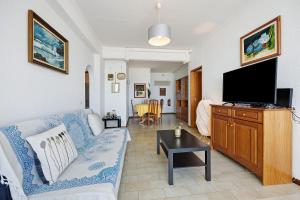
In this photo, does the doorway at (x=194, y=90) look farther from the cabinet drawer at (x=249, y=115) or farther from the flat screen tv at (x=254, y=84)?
the cabinet drawer at (x=249, y=115)

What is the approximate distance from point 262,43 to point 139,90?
19.7 feet

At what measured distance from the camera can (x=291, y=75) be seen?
6.44 ft

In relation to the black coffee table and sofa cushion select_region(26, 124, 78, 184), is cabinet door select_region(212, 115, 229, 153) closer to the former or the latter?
the black coffee table

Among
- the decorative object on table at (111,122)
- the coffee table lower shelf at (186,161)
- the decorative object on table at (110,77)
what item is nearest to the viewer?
the coffee table lower shelf at (186,161)

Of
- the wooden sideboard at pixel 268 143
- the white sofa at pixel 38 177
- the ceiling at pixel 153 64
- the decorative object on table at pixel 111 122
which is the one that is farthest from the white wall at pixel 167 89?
the white sofa at pixel 38 177

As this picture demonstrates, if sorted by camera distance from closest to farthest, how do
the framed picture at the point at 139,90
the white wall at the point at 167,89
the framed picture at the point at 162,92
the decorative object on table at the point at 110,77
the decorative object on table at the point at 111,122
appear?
the decorative object on table at the point at 111,122
the decorative object on table at the point at 110,77
the framed picture at the point at 139,90
the white wall at the point at 167,89
the framed picture at the point at 162,92

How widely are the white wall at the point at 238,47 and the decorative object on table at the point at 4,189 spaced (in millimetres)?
2842

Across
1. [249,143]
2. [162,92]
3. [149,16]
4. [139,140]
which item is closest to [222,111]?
[249,143]

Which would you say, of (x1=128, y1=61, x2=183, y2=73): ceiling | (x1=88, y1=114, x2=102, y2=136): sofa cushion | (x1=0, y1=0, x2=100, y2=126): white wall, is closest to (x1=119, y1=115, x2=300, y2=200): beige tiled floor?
(x1=88, y1=114, x2=102, y2=136): sofa cushion

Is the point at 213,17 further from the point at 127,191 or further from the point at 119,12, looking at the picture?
the point at 127,191

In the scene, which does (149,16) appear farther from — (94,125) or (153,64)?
(153,64)

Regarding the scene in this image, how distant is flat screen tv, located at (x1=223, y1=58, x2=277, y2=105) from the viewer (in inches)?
75.5

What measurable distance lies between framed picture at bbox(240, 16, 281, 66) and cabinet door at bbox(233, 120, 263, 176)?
108cm

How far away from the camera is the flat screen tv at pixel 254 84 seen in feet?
6.29
